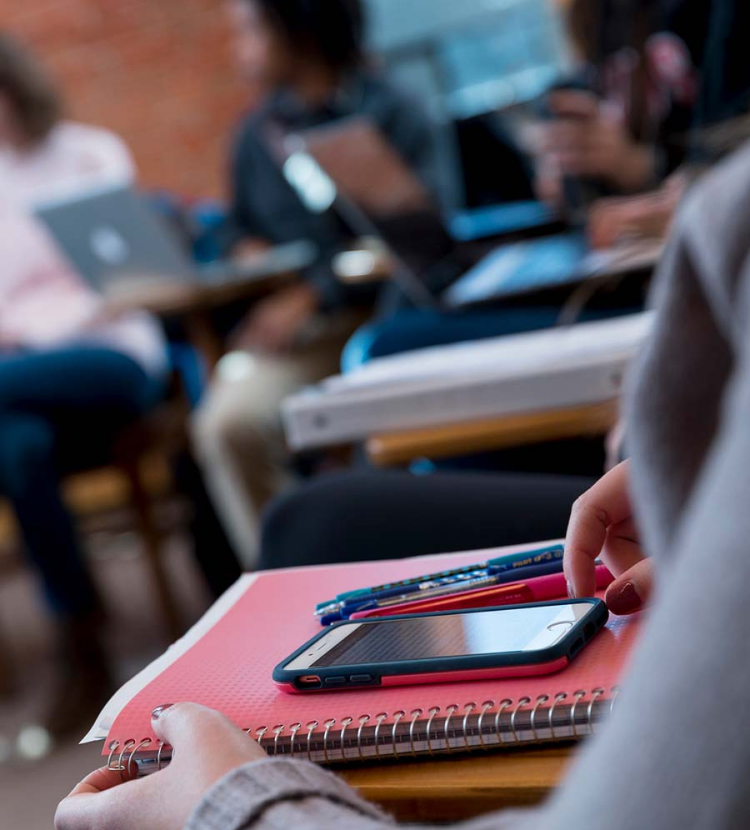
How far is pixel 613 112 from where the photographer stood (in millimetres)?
1554

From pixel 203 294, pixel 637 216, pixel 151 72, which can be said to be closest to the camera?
pixel 637 216

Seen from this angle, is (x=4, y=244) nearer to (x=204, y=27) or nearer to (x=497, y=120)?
(x=497, y=120)

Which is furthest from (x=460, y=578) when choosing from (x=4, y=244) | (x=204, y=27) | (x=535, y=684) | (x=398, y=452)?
(x=204, y=27)

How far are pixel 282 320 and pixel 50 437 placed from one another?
54 cm

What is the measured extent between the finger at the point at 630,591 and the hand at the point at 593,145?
3.54 feet

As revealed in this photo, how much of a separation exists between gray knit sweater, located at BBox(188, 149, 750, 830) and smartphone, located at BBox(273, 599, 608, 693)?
0.71 feet

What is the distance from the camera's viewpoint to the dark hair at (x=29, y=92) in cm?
250

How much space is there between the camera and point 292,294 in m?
2.40

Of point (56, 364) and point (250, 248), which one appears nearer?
point (56, 364)

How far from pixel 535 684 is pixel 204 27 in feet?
12.8

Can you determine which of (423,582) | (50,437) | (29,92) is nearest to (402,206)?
(50,437)

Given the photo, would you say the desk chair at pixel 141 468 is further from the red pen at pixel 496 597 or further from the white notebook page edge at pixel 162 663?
the red pen at pixel 496 597

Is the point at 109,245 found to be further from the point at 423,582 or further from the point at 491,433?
the point at 423,582

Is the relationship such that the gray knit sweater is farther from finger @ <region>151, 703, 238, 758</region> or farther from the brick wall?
the brick wall
